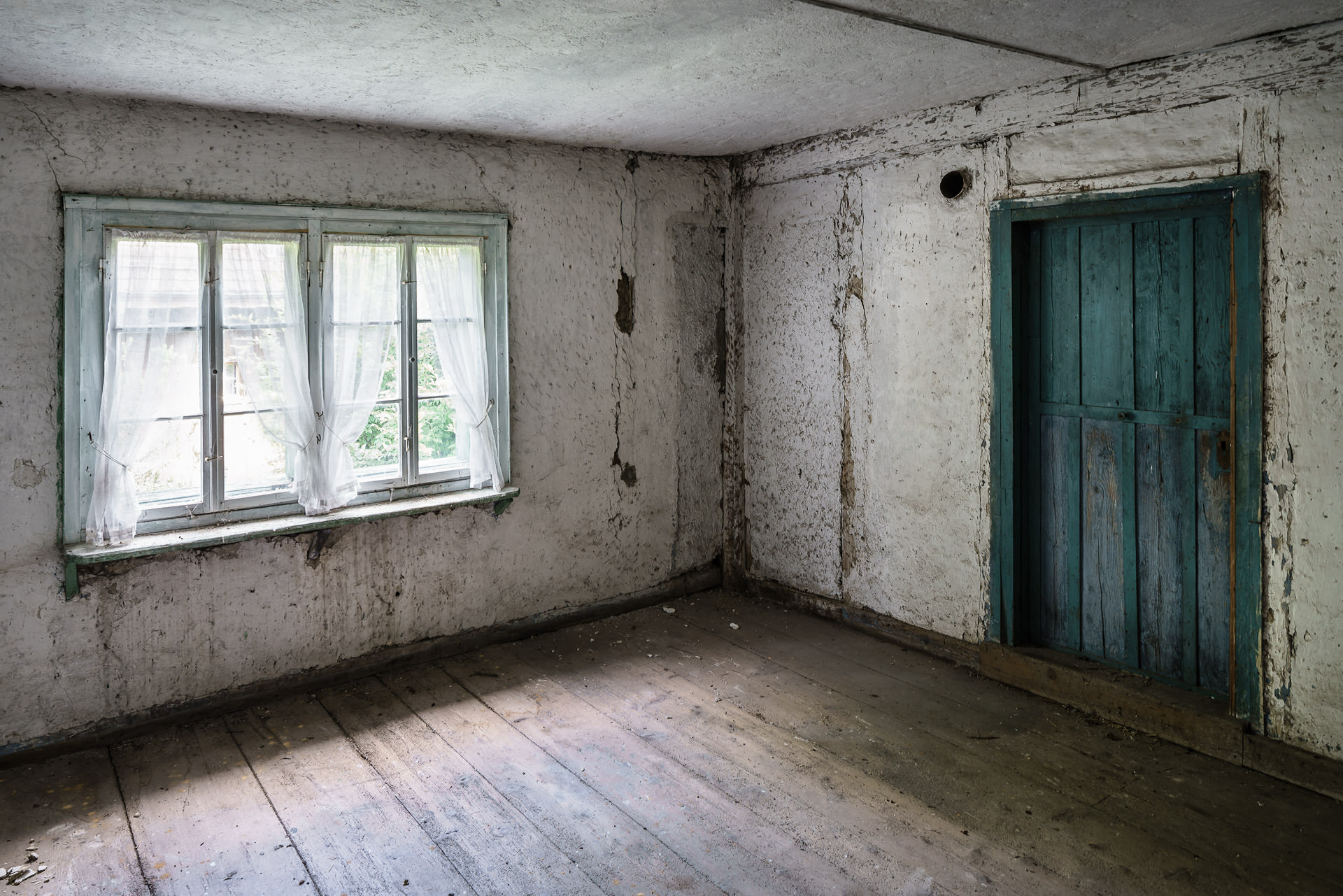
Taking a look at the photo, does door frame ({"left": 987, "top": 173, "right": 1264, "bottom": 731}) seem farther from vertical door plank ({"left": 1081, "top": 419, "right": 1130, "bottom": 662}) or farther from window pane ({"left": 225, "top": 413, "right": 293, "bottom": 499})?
window pane ({"left": 225, "top": 413, "right": 293, "bottom": 499})

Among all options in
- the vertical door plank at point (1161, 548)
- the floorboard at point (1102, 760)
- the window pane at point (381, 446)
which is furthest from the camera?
the window pane at point (381, 446)

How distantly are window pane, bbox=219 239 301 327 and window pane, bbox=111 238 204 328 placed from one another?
11cm

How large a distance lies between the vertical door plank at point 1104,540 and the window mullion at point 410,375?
3.05m

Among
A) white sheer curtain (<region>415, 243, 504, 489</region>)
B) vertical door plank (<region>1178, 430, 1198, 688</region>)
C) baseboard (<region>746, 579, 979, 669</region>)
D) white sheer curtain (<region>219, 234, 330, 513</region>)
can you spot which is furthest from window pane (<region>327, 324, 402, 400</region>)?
vertical door plank (<region>1178, 430, 1198, 688</region>)

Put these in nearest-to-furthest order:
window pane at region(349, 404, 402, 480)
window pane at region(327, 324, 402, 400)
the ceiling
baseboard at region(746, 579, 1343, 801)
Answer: the ceiling
baseboard at region(746, 579, 1343, 801)
window pane at region(327, 324, 402, 400)
window pane at region(349, 404, 402, 480)

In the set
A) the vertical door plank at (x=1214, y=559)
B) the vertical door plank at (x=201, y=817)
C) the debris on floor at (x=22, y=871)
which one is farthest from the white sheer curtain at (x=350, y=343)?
the vertical door plank at (x=1214, y=559)

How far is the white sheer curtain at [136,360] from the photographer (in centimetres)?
346

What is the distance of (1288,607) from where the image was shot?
10.3 ft

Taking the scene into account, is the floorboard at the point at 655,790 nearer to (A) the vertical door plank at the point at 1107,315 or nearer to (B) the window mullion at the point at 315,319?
(B) the window mullion at the point at 315,319

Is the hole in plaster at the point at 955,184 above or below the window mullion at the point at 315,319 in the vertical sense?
above

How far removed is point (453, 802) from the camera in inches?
122

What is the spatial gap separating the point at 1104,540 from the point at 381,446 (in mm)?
3299

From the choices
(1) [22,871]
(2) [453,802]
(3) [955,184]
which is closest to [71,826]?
(1) [22,871]

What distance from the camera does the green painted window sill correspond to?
342cm
